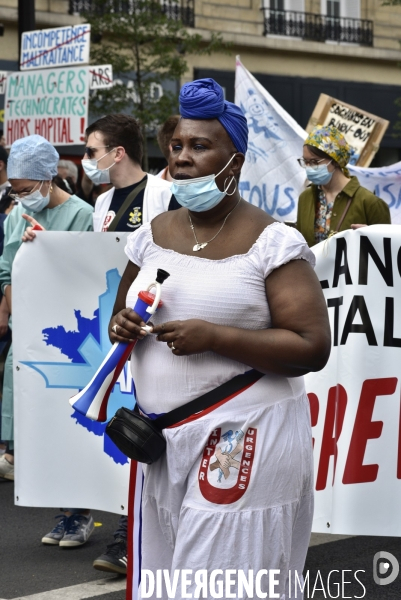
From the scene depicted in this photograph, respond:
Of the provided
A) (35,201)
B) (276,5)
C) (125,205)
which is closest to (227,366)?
(125,205)

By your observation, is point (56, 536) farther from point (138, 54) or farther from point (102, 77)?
point (138, 54)

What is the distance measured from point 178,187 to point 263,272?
343 millimetres

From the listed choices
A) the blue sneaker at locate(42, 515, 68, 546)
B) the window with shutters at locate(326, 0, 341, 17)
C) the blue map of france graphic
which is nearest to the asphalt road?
the blue sneaker at locate(42, 515, 68, 546)

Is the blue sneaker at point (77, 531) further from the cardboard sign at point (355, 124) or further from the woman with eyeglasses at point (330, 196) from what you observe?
the cardboard sign at point (355, 124)

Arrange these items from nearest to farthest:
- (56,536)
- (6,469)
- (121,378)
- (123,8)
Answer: (121,378) → (56,536) → (6,469) → (123,8)

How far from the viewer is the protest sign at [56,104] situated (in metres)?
10.5

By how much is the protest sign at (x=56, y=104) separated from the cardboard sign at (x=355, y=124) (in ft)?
7.82

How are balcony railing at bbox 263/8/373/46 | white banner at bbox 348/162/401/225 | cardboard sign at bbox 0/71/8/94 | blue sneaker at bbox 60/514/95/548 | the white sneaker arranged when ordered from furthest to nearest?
balcony railing at bbox 263/8/373/46 → cardboard sign at bbox 0/71/8/94 → white banner at bbox 348/162/401/225 → the white sneaker → blue sneaker at bbox 60/514/95/548

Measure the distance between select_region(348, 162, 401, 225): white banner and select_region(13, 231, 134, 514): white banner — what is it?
4.08 meters

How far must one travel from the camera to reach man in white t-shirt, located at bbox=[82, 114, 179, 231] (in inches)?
187

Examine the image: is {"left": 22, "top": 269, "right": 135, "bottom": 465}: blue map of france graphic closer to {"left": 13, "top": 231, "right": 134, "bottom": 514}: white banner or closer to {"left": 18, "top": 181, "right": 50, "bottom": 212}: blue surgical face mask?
{"left": 13, "top": 231, "right": 134, "bottom": 514}: white banner

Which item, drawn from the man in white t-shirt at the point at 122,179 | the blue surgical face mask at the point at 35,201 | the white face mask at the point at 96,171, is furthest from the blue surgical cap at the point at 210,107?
the blue surgical face mask at the point at 35,201

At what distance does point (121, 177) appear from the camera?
16.1ft

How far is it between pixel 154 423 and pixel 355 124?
23.8ft
